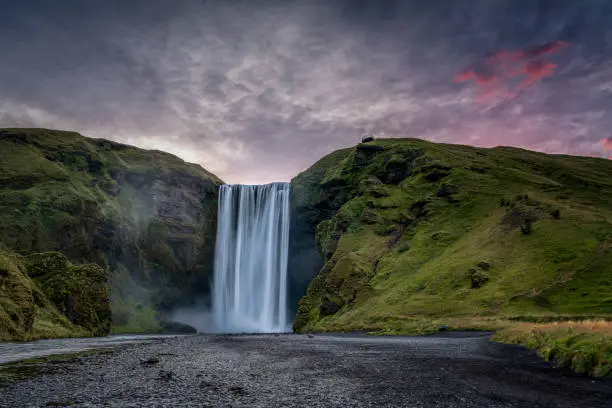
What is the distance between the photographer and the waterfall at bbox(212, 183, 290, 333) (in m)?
108

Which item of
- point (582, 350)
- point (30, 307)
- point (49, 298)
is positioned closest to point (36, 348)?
point (30, 307)

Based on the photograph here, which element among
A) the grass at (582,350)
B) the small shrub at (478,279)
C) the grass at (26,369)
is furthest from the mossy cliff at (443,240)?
the grass at (26,369)

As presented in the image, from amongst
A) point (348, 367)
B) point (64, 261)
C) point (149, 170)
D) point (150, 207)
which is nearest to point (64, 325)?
point (64, 261)

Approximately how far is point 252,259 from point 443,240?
50556 mm

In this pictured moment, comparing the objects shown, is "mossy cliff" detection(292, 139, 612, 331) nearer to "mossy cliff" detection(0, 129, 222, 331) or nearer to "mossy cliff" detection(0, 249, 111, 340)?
"mossy cliff" detection(0, 129, 222, 331)

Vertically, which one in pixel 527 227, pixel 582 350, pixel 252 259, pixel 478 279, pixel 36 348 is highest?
pixel 527 227

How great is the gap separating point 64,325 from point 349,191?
76.0 metres

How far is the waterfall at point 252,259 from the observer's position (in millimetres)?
107500

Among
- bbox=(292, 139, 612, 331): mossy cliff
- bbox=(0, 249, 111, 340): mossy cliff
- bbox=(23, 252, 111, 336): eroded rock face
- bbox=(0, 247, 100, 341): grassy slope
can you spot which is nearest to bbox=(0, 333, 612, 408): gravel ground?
bbox=(0, 247, 100, 341): grassy slope

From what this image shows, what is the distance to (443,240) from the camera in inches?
3319

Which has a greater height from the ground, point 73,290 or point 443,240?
point 443,240

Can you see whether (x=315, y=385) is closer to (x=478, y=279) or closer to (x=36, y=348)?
(x=36, y=348)

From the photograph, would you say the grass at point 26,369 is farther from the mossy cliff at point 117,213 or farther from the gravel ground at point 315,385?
the mossy cliff at point 117,213

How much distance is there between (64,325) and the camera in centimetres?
5959
